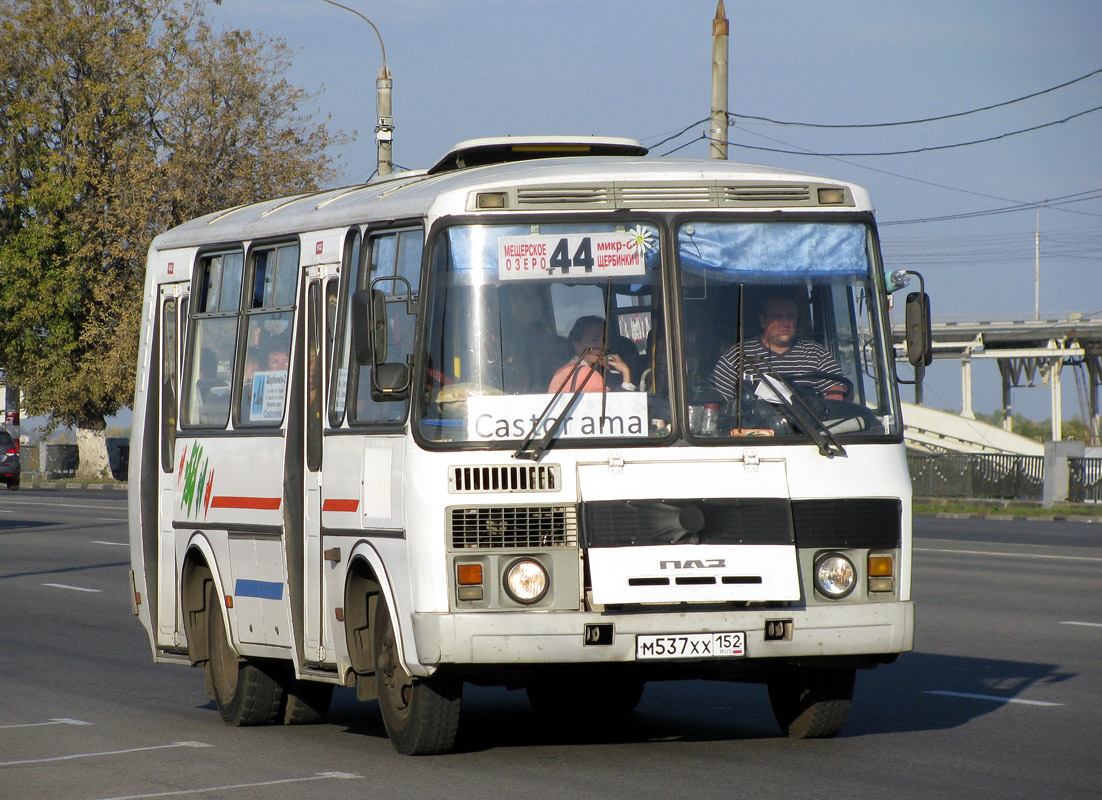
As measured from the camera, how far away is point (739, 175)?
27.4 ft

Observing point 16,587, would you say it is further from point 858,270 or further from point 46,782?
point 858,270

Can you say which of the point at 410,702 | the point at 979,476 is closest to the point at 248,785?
the point at 410,702

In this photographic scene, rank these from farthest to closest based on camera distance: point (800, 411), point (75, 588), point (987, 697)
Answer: point (75, 588) < point (987, 697) < point (800, 411)

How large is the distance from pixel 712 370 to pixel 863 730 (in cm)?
237

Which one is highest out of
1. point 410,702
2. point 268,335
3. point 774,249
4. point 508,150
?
point 508,150

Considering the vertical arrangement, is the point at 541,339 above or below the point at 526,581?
above

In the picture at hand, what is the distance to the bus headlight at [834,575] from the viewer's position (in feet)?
25.8

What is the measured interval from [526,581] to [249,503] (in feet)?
8.33

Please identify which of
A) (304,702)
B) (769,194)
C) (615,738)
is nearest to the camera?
(769,194)

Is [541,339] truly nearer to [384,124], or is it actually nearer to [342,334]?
[342,334]

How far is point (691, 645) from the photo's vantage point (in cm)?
764

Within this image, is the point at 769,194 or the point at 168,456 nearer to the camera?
the point at 769,194

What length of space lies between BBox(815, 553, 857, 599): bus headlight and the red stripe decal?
117 inches

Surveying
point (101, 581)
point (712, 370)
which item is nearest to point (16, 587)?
point (101, 581)
